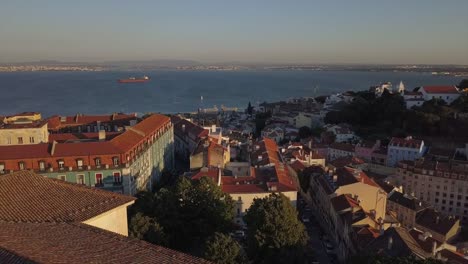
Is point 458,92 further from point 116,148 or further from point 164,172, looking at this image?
point 116,148

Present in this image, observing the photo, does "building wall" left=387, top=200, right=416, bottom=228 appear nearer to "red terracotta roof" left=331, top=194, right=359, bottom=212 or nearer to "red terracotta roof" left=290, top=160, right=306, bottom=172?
"red terracotta roof" left=331, top=194, right=359, bottom=212

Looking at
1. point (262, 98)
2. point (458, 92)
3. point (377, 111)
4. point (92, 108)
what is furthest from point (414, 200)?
point (262, 98)

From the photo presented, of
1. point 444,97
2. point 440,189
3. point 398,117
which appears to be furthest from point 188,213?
point 444,97

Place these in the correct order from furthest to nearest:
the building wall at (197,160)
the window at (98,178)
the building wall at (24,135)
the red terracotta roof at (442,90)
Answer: the red terracotta roof at (442,90) → the building wall at (197,160) → the building wall at (24,135) → the window at (98,178)

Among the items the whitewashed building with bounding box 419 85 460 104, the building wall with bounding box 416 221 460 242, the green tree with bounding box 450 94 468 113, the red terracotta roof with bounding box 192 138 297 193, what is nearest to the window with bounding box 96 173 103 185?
the red terracotta roof with bounding box 192 138 297 193

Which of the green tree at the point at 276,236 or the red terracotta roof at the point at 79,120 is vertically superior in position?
the red terracotta roof at the point at 79,120

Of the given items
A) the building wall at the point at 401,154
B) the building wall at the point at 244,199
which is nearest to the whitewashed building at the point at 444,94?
the building wall at the point at 401,154

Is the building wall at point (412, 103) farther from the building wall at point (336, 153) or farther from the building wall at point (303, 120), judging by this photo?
the building wall at point (336, 153)
